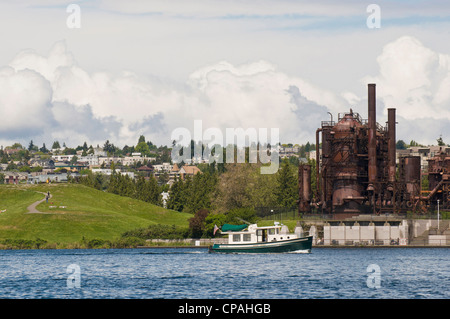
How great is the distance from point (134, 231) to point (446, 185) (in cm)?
6653

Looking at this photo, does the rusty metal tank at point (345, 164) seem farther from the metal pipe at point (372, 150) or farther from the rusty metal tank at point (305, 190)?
the rusty metal tank at point (305, 190)

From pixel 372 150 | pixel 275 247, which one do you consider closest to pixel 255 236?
pixel 275 247

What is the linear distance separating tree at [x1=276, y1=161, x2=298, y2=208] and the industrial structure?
97.8 feet

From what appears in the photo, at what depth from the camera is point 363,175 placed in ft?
505

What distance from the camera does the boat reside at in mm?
124438

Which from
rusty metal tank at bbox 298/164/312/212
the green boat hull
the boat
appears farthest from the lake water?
rusty metal tank at bbox 298/164/312/212

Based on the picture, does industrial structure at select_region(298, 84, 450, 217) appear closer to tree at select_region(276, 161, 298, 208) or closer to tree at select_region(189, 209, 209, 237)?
tree at select_region(189, 209, 209, 237)

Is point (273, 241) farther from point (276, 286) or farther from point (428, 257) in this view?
point (276, 286)

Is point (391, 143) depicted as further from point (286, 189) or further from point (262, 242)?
point (262, 242)

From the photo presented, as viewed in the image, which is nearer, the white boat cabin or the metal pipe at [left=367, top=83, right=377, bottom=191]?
the white boat cabin

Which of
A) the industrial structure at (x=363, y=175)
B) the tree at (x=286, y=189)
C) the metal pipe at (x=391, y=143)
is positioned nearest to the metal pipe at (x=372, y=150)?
the industrial structure at (x=363, y=175)

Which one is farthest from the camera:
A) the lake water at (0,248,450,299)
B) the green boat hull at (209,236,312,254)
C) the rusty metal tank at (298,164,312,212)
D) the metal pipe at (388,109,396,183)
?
the rusty metal tank at (298,164,312,212)

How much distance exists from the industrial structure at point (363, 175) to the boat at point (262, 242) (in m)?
29.9
